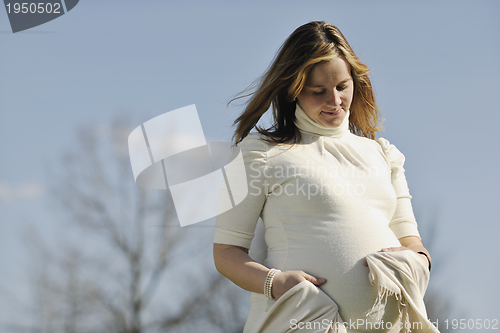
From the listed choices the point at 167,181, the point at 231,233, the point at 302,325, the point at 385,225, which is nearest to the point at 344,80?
the point at 385,225

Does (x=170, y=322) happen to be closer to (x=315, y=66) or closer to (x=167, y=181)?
(x=167, y=181)

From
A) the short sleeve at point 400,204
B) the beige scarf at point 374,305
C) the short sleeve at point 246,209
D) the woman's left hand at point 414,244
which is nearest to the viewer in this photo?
the beige scarf at point 374,305

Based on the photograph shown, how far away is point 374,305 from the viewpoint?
64.4 inches

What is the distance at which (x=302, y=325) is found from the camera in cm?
158

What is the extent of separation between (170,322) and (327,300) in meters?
7.83

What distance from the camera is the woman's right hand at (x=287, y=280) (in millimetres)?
1604

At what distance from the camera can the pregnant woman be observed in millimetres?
1644

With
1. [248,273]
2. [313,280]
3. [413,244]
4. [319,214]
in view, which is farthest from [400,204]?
[248,273]

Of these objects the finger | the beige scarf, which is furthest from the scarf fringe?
the finger

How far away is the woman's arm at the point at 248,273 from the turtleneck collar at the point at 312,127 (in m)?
0.58

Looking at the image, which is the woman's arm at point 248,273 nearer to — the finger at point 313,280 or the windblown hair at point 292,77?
the finger at point 313,280

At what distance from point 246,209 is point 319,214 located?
0.90ft

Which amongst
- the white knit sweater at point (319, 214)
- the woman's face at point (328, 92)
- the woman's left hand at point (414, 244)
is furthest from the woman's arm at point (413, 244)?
the woman's face at point (328, 92)

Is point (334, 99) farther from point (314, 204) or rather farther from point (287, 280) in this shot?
point (287, 280)
